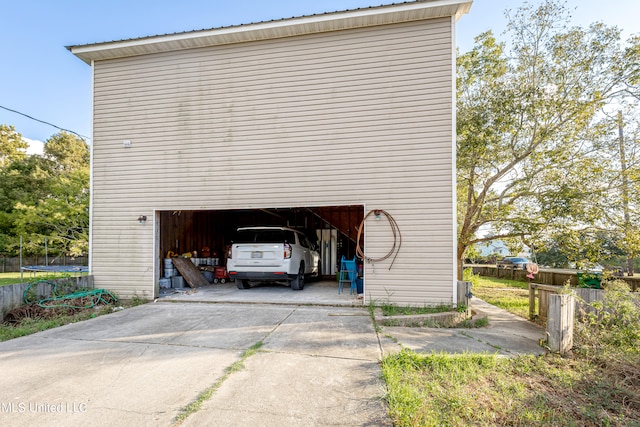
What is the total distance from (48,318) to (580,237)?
10695 millimetres

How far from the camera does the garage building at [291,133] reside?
604 cm

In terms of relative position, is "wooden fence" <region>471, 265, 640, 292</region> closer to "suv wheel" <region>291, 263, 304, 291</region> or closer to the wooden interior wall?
the wooden interior wall

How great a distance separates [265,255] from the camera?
741 cm

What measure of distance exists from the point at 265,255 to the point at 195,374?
4.35m

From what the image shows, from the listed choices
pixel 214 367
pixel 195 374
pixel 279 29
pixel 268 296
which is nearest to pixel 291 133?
pixel 279 29

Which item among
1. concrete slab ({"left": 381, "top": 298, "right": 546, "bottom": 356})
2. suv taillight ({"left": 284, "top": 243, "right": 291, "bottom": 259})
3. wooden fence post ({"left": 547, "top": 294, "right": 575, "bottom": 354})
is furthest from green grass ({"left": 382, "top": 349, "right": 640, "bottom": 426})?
suv taillight ({"left": 284, "top": 243, "right": 291, "bottom": 259})

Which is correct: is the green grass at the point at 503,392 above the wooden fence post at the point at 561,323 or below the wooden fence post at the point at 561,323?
below

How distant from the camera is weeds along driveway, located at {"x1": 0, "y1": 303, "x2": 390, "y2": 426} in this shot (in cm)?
238

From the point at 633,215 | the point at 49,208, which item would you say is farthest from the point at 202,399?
the point at 49,208

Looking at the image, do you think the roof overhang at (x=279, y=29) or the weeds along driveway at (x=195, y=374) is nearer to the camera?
the weeds along driveway at (x=195, y=374)

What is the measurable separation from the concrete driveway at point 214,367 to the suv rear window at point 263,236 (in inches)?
86.3

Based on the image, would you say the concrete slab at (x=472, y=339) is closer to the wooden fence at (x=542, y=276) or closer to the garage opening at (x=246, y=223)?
the garage opening at (x=246, y=223)

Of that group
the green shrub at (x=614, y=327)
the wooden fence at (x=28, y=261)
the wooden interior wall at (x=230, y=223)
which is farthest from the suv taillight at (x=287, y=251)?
the wooden fence at (x=28, y=261)

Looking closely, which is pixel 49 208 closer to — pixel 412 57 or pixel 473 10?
pixel 412 57
